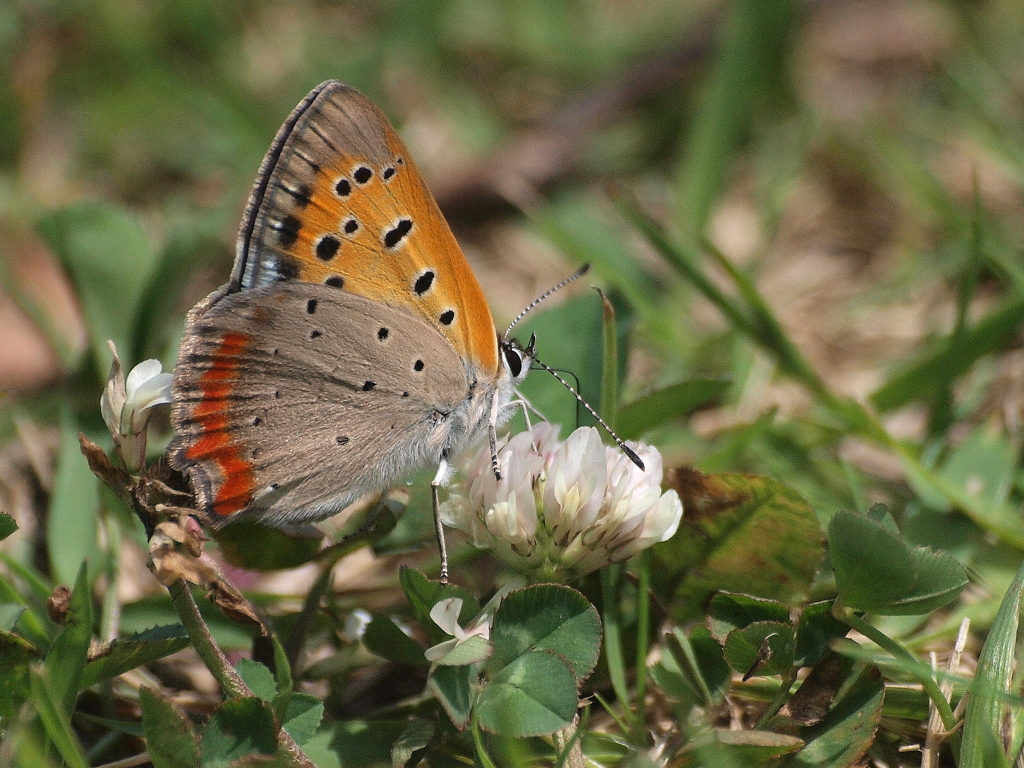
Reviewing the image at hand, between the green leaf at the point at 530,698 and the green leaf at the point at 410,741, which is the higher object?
the green leaf at the point at 530,698

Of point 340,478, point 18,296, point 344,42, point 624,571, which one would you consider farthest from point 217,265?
point 624,571

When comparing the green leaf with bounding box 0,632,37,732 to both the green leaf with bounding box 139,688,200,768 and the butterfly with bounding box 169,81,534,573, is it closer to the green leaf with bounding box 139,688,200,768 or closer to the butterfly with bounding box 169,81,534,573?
the green leaf with bounding box 139,688,200,768

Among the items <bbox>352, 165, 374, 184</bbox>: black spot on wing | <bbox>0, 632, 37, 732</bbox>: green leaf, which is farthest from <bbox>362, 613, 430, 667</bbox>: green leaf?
<bbox>352, 165, 374, 184</bbox>: black spot on wing

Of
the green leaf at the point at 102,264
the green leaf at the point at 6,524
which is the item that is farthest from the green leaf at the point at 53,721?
the green leaf at the point at 102,264

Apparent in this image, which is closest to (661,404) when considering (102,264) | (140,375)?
(140,375)

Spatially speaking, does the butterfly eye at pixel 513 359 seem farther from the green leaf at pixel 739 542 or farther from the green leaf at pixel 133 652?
the green leaf at pixel 133 652

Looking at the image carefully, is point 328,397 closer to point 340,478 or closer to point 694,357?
point 340,478

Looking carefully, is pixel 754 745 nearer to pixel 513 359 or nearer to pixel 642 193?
pixel 513 359
